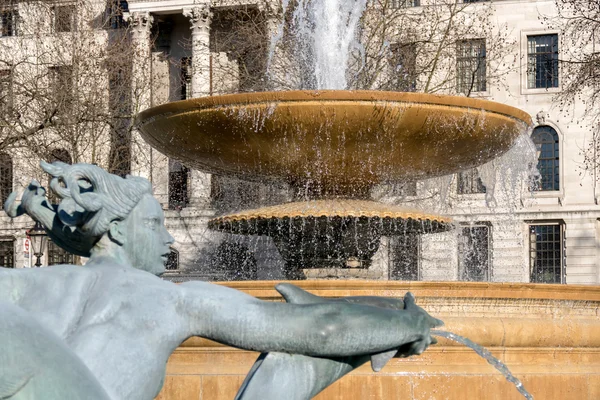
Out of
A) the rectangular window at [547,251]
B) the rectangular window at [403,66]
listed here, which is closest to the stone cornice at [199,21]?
the rectangular window at [547,251]

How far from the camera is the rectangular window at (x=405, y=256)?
3578 cm

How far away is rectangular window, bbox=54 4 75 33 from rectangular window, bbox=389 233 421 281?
13.2m

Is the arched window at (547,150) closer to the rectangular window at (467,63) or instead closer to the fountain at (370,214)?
the rectangular window at (467,63)

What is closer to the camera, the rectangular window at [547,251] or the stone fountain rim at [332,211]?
the stone fountain rim at [332,211]

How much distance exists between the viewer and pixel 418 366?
23.1 ft

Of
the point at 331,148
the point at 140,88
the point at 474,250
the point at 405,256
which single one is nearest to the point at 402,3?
the point at 140,88

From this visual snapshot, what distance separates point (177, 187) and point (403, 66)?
1694 centimetres

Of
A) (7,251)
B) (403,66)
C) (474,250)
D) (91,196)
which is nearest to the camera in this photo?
(91,196)

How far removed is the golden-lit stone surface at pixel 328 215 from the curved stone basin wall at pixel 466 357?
10.9 feet

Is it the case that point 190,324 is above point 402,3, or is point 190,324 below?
below

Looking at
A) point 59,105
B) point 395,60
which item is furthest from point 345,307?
point 395,60

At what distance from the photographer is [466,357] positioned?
23.3 ft

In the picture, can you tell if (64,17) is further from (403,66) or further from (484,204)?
(484,204)

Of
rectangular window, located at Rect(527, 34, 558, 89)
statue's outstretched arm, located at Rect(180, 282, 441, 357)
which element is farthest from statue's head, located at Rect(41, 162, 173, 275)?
rectangular window, located at Rect(527, 34, 558, 89)
